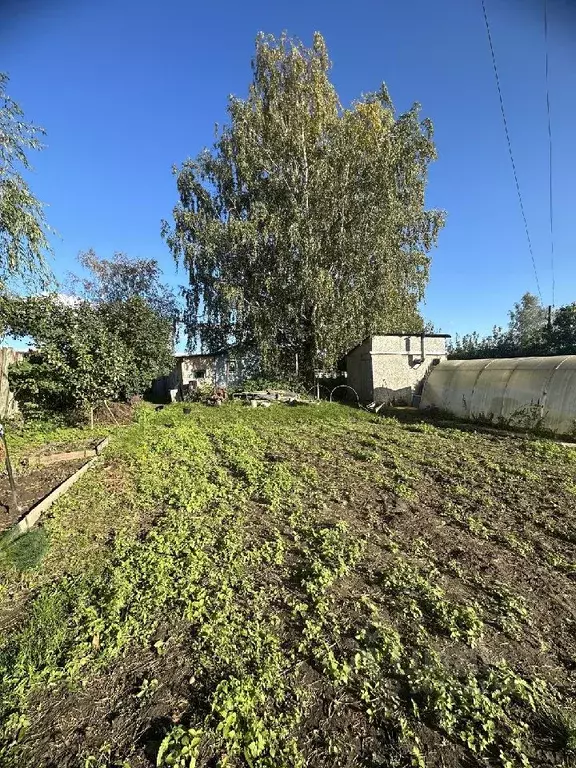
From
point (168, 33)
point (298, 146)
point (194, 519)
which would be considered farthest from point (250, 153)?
point (194, 519)

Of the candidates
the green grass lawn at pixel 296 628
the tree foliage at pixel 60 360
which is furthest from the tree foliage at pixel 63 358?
the green grass lawn at pixel 296 628

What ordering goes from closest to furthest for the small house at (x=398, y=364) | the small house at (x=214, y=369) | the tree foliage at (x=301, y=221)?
the small house at (x=398, y=364) → the tree foliage at (x=301, y=221) → the small house at (x=214, y=369)

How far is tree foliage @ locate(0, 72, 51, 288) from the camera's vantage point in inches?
214

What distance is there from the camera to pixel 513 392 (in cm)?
977

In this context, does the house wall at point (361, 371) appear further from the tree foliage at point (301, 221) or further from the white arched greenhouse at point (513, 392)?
the white arched greenhouse at point (513, 392)

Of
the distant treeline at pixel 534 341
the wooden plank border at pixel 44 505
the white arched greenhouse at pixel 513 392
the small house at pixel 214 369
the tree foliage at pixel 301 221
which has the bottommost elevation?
the wooden plank border at pixel 44 505

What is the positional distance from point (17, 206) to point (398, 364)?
1144 centimetres

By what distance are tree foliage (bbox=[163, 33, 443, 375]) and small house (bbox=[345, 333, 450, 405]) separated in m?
1.71

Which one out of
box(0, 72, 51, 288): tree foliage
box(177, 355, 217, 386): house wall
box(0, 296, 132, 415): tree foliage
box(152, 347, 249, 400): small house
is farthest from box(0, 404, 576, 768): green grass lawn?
box(177, 355, 217, 386): house wall

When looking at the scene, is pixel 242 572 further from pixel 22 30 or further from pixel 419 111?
pixel 419 111

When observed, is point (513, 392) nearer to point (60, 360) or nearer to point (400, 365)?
point (400, 365)

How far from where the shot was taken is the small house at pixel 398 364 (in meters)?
13.5

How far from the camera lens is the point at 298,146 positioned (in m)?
14.8

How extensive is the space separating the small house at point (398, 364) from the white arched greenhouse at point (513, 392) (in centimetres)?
115
